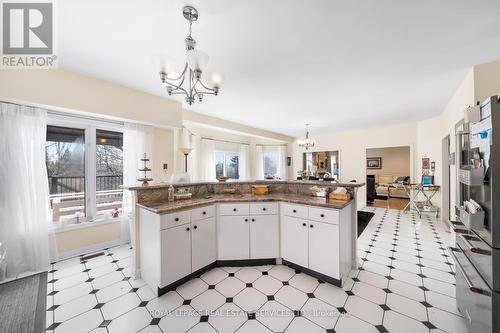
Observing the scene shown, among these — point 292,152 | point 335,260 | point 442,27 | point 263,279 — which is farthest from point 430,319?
point 292,152

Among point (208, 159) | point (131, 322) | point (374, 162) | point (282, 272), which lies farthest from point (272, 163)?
point (131, 322)

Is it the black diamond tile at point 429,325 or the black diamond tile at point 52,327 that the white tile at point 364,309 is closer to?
the black diamond tile at point 429,325

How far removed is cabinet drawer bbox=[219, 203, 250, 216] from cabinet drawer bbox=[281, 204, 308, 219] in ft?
1.62

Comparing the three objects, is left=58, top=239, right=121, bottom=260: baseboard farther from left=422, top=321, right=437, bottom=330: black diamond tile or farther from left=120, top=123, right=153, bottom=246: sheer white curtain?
left=422, top=321, right=437, bottom=330: black diamond tile

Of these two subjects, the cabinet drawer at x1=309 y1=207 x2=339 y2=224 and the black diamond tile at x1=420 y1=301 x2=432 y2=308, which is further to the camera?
the cabinet drawer at x1=309 y1=207 x2=339 y2=224

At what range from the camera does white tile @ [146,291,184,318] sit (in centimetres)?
178

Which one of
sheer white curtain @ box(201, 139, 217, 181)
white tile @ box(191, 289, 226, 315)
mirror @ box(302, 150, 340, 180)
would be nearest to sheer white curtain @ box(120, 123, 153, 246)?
white tile @ box(191, 289, 226, 315)

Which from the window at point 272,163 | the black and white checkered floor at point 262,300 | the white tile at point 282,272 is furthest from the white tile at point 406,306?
the window at point 272,163

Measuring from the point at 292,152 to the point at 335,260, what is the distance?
6.50 metres

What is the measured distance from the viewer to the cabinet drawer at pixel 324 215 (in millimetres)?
2092

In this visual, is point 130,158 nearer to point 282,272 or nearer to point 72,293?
point 72,293

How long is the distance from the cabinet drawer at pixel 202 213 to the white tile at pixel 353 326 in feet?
5.53

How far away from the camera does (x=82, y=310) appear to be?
72.3 inches

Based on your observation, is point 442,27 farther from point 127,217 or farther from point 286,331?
point 127,217
